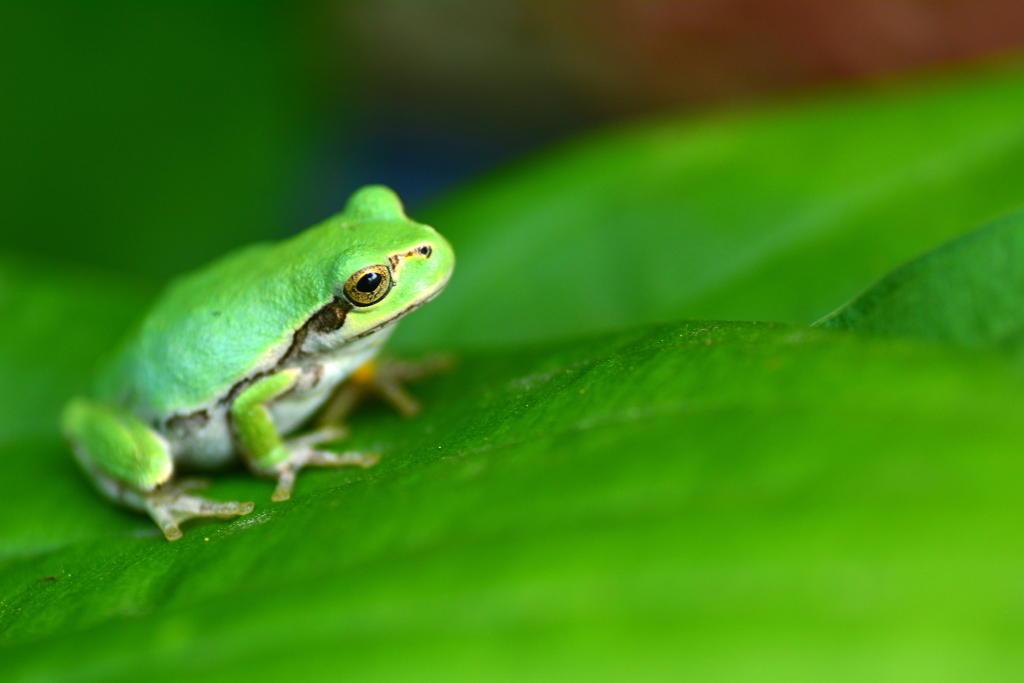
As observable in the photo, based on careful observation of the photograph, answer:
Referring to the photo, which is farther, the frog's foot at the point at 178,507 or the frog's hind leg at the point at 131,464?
the frog's hind leg at the point at 131,464

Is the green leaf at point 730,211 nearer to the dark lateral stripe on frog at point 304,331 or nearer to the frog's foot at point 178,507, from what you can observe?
the dark lateral stripe on frog at point 304,331

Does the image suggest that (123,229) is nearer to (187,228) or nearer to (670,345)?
(187,228)

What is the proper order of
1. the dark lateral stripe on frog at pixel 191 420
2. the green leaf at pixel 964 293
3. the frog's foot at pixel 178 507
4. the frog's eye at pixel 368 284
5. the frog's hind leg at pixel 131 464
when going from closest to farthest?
1. the green leaf at pixel 964 293
2. the frog's foot at pixel 178 507
3. the frog's hind leg at pixel 131 464
4. the frog's eye at pixel 368 284
5. the dark lateral stripe on frog at pixel 191 420

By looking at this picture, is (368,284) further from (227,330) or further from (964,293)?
(964,293)

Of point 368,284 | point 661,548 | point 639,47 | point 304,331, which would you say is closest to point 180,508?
point 304,331

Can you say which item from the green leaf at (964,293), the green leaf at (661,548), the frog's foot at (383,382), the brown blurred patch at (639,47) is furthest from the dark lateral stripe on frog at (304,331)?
the brown blurred patch at (639,47)
